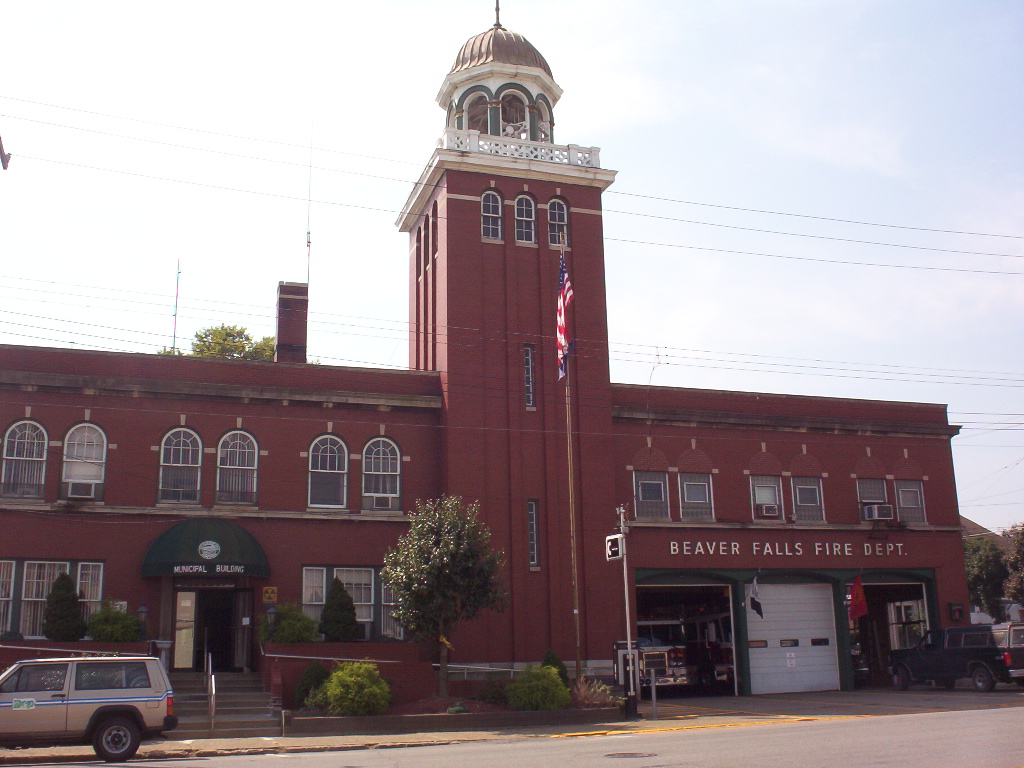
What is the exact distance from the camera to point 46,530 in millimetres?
28484

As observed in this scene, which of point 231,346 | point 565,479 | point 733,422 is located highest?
point 231,346

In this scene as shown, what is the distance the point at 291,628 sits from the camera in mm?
27719

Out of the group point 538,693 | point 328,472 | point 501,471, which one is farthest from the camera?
point 501,471

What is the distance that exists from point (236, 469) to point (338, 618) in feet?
18.1

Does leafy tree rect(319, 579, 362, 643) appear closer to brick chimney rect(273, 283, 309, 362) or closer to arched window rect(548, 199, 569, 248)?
brick chimney rect(273, 283, 309, 362)

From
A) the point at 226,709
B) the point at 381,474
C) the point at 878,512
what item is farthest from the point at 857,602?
the point at 226,709

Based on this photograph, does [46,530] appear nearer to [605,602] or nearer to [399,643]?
[399,643]

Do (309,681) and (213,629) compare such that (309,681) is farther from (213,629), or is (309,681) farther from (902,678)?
(902,678)

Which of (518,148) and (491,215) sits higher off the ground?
→ (518,148)

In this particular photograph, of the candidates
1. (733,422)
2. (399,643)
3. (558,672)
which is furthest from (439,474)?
(733,422)

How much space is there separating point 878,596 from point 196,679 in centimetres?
2523

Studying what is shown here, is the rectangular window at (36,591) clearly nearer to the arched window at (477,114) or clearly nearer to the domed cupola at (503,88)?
the domed cupola at (503,88)

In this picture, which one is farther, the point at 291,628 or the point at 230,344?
the point at 230,344

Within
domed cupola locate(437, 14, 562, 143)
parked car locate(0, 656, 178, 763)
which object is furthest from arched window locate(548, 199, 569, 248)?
parked car locate(0, 656, 178, 763)
